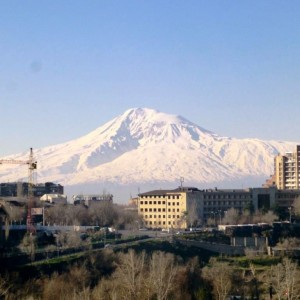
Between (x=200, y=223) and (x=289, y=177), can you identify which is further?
(x=289, y=177)

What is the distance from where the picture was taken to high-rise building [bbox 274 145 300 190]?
64.6m

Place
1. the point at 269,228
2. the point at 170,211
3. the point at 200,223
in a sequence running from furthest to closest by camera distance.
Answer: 1. the point at 170,211
2. the point at 200,223
3. the point at 269,228

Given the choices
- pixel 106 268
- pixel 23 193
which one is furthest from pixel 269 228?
pixel 23 193

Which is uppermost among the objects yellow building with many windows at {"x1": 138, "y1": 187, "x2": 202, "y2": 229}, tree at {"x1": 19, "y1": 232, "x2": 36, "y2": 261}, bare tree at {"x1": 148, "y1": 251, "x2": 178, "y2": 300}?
yellow building with many windows at {"x1": 138, "y1": 187, "x2": 202, "y2": 229}

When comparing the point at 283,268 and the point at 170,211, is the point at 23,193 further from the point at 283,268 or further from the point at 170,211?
the point at 283,268

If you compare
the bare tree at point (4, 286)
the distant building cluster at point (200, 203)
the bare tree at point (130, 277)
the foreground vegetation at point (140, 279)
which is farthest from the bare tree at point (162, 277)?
the distant building cluster at point (200, 203)

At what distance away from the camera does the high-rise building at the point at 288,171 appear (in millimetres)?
64562

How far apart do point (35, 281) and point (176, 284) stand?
389cm

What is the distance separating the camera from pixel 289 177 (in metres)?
65.4

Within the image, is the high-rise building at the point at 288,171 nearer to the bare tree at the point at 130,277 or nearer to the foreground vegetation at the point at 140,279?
the foreground vegetation at the point at 140,279

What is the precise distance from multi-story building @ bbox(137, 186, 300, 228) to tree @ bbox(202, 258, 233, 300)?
20.0 m

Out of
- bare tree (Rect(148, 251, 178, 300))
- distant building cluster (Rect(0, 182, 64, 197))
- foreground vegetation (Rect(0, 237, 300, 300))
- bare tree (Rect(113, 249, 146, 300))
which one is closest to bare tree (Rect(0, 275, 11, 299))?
foreground vegetation (Rect(0, 237, 300, 300))

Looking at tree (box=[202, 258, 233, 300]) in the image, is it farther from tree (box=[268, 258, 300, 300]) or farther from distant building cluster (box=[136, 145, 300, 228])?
distant building cluster (box=[136, 145, 300, 228])

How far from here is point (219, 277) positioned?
84.0ft
